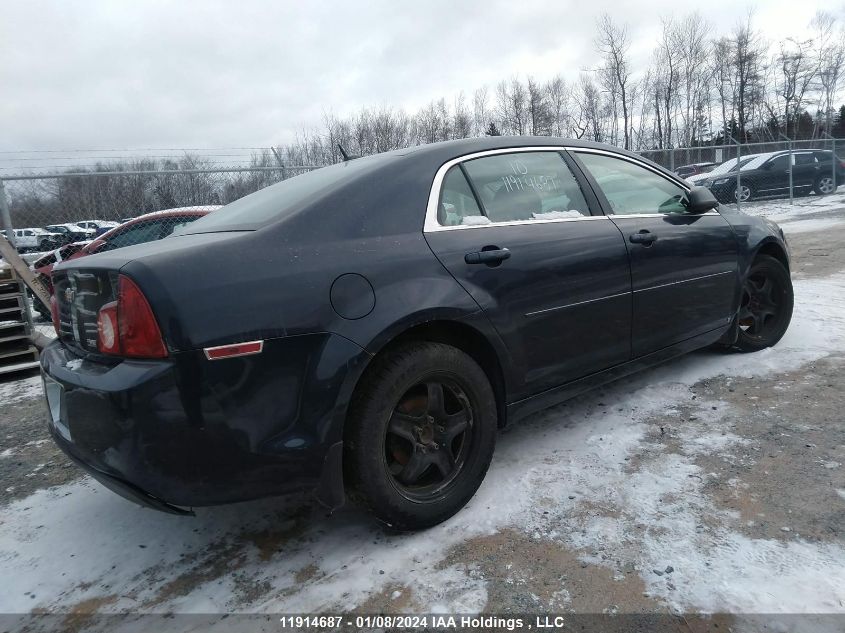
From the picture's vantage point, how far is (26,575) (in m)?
2.28

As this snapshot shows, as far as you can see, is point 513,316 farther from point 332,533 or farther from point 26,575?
Answer: point 26,575

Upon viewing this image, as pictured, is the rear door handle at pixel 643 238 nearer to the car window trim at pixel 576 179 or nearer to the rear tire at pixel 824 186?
the car window trim at pixel 576 179

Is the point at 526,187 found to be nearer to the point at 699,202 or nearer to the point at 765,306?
the point at 699,202

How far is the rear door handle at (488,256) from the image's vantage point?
246 centimetres

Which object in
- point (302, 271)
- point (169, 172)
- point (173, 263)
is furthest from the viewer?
point (169, 172)

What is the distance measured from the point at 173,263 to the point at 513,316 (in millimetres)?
1426

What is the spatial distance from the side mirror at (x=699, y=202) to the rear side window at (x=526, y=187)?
2.97 ft

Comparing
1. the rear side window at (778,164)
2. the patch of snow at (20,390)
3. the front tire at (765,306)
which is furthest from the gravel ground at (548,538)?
the rear side window at (778,164)

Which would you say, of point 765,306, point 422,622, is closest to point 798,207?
point 765,306

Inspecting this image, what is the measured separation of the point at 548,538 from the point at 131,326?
1.72m

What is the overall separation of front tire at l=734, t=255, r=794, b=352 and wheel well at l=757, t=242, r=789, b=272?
0.04 metres

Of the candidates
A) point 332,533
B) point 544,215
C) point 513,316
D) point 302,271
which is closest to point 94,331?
point 302,271

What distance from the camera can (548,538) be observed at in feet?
7.34

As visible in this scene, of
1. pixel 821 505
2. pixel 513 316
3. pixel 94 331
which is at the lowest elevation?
pixel 821 505
